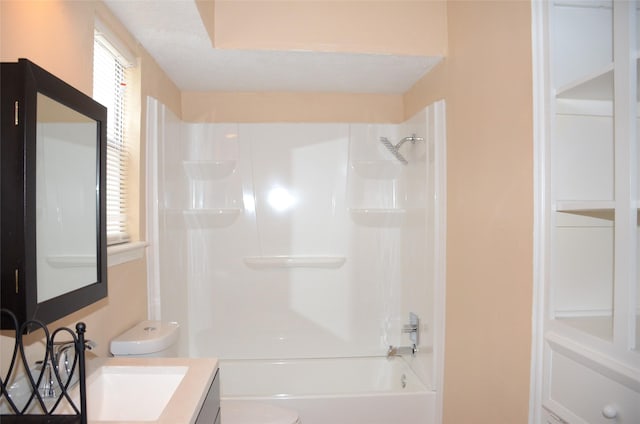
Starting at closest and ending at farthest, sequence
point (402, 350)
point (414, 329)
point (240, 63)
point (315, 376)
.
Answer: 1. point (240, 63)
2. point (414, 329)
3. point (402, 350)
4. point (315, 376)

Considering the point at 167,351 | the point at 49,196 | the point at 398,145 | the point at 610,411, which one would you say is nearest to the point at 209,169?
the point at 398,145

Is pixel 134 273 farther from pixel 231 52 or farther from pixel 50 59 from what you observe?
pixel 231 52

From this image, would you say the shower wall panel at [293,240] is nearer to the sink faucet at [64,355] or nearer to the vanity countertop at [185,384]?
the vanity countertop at [185,384]

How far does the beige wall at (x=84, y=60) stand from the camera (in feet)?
3.91

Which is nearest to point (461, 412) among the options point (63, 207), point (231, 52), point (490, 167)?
point (490, 167)

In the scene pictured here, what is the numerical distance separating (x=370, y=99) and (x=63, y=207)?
94.4 inches

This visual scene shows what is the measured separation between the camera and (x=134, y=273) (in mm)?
2080

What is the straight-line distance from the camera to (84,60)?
5.10 feet

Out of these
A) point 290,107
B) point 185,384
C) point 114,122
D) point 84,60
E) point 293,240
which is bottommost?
point 185,384

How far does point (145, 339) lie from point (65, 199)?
0.84 m

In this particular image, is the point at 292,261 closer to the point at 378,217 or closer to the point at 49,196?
the point at 378,217

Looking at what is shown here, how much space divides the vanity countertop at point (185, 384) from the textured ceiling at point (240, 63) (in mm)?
1423

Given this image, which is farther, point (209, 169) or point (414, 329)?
point (209, 169)

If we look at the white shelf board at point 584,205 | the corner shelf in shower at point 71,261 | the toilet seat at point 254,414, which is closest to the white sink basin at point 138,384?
the corner shelf in shower at point 71,261
